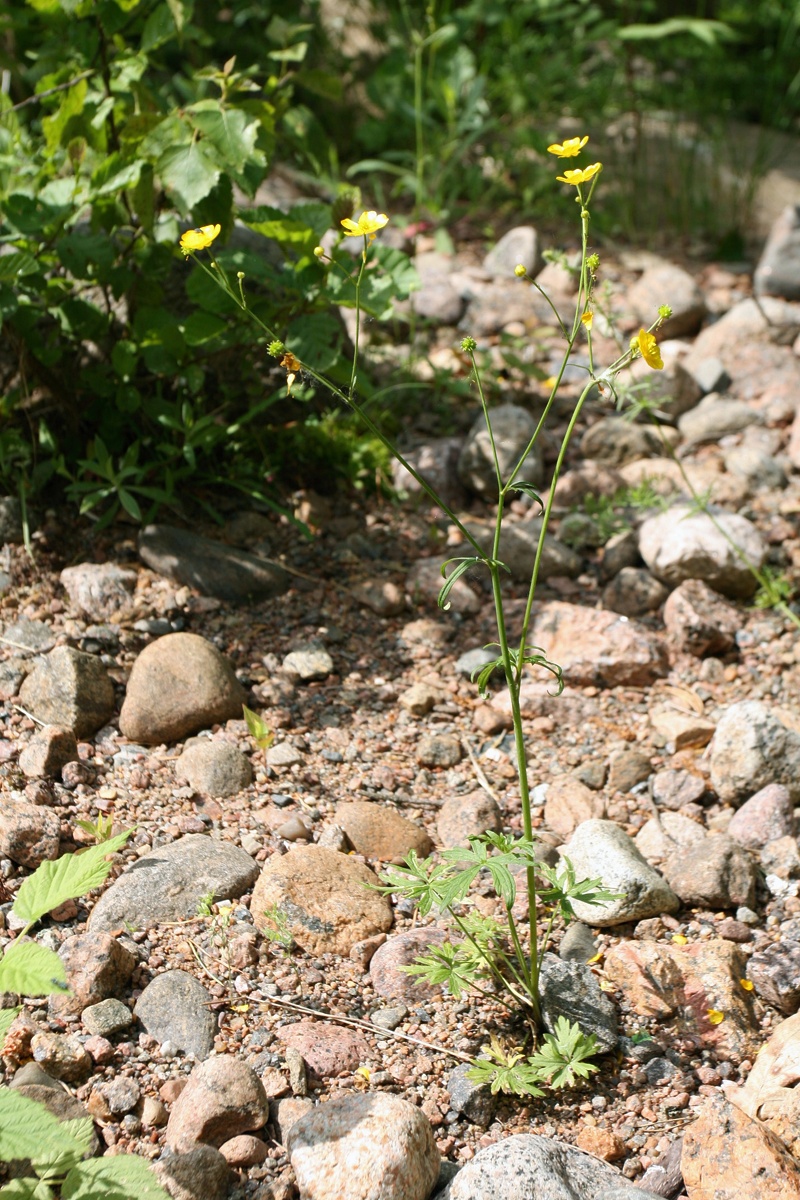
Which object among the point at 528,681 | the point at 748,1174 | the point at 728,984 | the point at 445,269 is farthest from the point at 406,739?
the point at 445,269

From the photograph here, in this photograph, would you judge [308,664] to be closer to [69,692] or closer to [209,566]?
[209,566]

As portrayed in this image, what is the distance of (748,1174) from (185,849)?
113cm

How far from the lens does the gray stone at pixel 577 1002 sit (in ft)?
6.30

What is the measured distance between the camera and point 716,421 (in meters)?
3.57

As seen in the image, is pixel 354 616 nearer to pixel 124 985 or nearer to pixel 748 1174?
pixel 124 985

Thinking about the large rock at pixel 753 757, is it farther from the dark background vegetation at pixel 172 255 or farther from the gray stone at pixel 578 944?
the dark background vegetation at pixel 172 255

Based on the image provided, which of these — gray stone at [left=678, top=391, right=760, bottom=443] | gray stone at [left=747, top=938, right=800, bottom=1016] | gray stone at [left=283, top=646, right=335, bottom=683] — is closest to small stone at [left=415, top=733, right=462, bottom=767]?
gray stone at [left=283, top=646, right=335, bottom=683]

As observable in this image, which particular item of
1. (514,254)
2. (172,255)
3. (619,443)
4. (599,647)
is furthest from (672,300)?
(172,255)

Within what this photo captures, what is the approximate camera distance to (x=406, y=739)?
2.62m

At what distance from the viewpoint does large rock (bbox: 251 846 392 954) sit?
2.05 meters

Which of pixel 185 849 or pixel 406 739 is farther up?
pixel 185 849

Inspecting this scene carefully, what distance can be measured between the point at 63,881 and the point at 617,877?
3.55 ft

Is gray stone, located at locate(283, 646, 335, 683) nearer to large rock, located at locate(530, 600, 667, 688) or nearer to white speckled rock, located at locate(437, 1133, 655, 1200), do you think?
large rock, located at locate(530, 600, 667, 688)

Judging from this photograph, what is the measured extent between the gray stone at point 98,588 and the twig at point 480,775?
919mm
